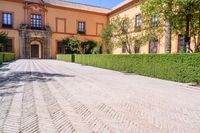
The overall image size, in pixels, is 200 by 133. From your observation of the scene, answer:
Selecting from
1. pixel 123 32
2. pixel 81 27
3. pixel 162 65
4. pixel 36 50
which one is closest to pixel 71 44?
pixel 81 27

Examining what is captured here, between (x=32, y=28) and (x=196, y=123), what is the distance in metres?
33.2

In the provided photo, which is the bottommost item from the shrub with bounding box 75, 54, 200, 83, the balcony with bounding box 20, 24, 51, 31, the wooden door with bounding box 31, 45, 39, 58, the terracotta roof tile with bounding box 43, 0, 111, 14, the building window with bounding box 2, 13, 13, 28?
the shrub with bounding box 75, 54, 200, 83

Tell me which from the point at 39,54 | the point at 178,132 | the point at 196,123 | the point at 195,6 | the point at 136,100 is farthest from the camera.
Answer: the point at 39,54

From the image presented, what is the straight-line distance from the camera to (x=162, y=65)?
11484 mm

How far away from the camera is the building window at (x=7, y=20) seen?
32094mm

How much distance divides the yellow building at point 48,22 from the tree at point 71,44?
4.22ft

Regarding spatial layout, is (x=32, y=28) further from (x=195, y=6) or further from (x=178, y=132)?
(x=178, y=132)

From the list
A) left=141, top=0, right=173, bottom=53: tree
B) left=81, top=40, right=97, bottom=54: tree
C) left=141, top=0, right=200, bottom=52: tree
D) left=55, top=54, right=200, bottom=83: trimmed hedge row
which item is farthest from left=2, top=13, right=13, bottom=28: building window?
left=141, top=0, right=200, bottom=52: tree

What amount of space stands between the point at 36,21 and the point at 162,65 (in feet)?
92.8

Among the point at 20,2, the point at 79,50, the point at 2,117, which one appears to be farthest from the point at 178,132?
the point at 20,2

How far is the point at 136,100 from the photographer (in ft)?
21.0

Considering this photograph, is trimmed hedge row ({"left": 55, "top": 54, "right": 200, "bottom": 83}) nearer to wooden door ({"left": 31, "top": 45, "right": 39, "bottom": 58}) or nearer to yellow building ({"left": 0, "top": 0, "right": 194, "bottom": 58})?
yellow building ({"left": 0, "top": 0, "right": 194, "bottom": 58})

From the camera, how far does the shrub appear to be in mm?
9797

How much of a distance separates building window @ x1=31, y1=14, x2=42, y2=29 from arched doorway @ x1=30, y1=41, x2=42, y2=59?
3.81m
